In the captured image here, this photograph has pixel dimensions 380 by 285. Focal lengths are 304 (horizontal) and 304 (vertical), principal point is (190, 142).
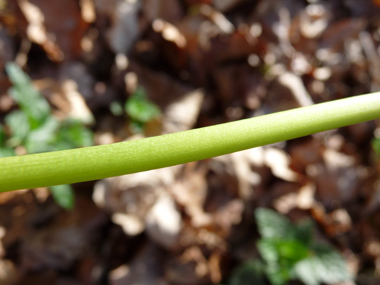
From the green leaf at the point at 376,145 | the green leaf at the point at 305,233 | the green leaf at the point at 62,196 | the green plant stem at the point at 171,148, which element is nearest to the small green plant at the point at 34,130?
the green leaf at the point at 62,196

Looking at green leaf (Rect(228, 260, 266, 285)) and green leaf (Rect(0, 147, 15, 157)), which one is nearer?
green leaf (Rect(0, 147, 15, 157))

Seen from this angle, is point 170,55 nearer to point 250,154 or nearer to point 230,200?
point 250,154

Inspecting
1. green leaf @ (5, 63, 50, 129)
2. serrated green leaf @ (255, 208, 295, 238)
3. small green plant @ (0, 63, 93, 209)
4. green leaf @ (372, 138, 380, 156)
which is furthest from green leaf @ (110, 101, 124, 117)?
green leaf @ (372, 138, 380, 156)

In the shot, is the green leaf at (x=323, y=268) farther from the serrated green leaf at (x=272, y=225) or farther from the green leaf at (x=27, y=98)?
the green leaf at (x=27, y=98)

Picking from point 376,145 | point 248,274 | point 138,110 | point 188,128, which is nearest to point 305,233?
point 248,274

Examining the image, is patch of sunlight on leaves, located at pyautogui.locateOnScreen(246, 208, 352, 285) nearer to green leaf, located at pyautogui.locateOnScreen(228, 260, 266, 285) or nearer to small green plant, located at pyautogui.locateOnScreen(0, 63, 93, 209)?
green leaf, located at pyautogui.locateOnScreen(228, 260, 266, 285)

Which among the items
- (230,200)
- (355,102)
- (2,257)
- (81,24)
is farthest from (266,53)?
(2,257)
